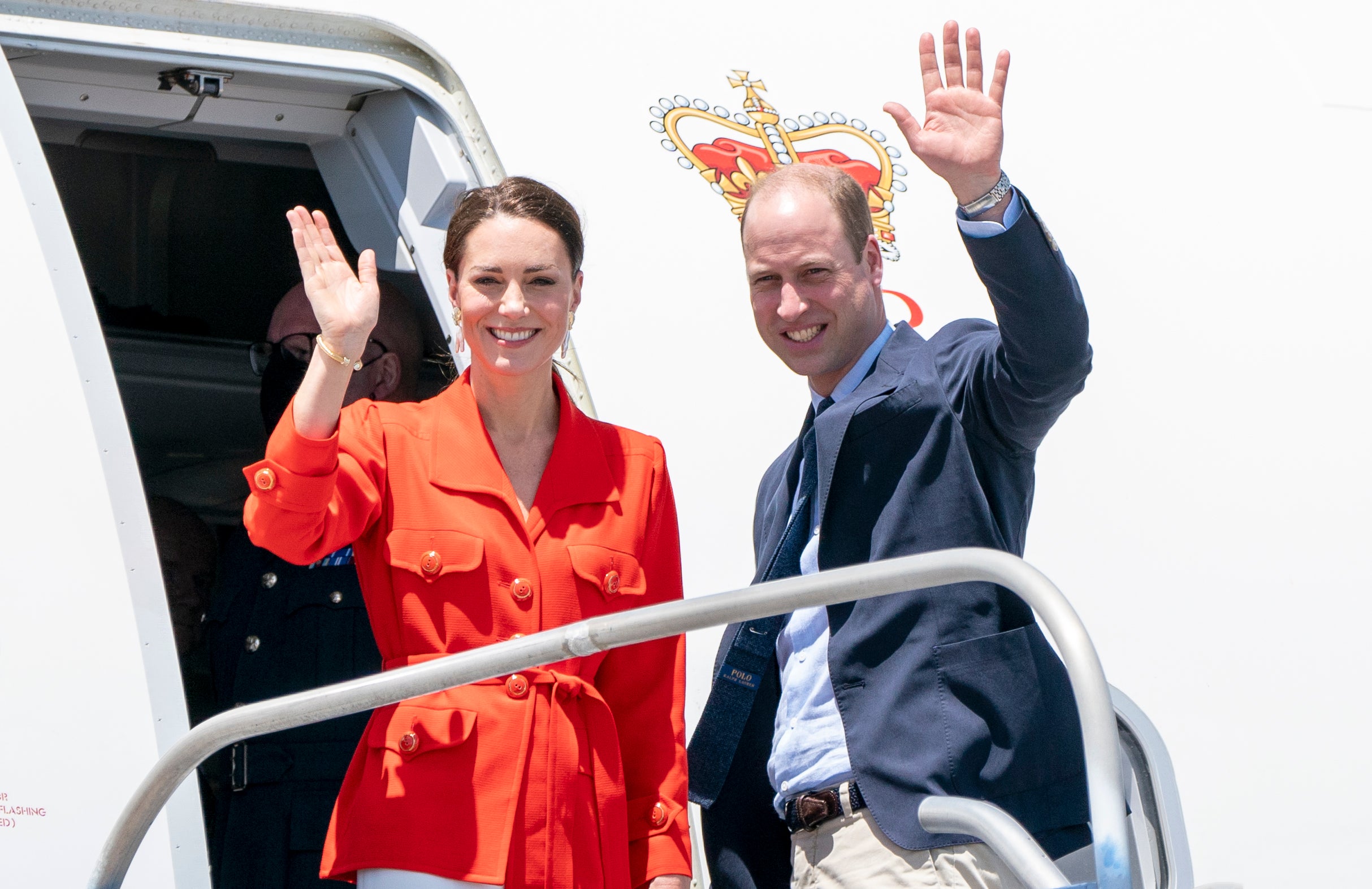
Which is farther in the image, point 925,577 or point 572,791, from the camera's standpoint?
point 572,791

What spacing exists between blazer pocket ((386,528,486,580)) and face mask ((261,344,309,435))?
1.30 m

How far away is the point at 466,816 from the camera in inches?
81.6

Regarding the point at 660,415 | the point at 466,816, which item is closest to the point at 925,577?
the point at 466,816

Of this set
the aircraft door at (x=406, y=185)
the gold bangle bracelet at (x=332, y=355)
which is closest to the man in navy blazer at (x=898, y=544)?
the aircraft door at (x=406, y=185)

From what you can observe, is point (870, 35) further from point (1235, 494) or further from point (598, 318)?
point (1235, 494)

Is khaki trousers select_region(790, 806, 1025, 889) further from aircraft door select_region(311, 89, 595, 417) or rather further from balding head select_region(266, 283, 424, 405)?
balding head select_region(266, 283, 424, 405)

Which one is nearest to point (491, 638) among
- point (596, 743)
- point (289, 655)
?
point (596, 743)

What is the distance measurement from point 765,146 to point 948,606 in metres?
1.23

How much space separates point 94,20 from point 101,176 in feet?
5.62

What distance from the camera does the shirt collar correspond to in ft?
7.80

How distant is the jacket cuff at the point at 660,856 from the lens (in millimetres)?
2217

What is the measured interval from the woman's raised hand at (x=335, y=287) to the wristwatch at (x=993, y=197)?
2.86ft

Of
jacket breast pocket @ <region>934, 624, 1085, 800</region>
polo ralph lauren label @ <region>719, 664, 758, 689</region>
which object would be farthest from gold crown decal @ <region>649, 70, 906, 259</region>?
jacket breast pocket @ <region>934, 624, 1085, 800</region>

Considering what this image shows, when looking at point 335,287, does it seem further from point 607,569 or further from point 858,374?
point 858,374
